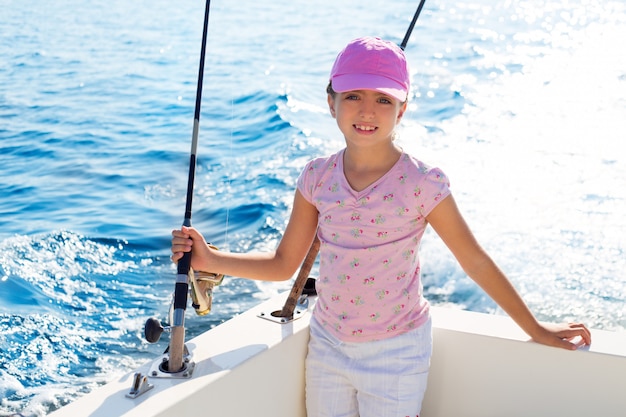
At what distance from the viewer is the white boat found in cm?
139

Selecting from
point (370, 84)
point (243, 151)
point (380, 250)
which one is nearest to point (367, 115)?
point (370, 84)

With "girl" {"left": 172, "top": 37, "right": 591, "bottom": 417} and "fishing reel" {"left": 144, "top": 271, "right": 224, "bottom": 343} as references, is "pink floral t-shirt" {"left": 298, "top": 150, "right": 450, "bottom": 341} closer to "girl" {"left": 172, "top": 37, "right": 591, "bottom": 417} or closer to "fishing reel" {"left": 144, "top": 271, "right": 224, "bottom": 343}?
"girl" {"left": 172, "top": 37, "right": 591, "bottom": 417}

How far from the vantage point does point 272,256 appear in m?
1.60

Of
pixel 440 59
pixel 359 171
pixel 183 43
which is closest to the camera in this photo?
pixel 359 171

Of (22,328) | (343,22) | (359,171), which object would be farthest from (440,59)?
(359,171)

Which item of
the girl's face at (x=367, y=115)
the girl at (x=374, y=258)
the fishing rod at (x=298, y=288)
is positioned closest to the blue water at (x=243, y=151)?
the fishing rod at (x=298, y=288)

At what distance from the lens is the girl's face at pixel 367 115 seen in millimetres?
1456

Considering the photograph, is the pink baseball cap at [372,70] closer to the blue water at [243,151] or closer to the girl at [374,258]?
the girl at [374,258]

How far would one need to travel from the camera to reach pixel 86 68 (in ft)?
28.2

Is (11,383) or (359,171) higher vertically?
(359,171)

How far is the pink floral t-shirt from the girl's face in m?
0.08

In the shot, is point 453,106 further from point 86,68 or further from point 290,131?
point 86,68

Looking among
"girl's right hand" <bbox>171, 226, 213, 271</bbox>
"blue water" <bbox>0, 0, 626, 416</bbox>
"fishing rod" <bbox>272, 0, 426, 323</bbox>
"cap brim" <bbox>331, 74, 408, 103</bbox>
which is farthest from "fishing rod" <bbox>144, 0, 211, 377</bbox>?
"blue water" <bbox>0, 0, 626, 416</bbox>

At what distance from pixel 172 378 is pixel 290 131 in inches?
197
